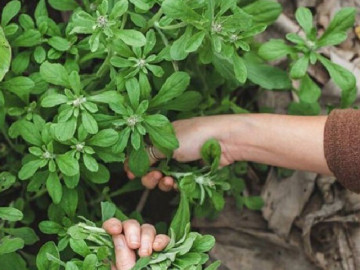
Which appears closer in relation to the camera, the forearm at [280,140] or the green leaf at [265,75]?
the forearm at [280,140]

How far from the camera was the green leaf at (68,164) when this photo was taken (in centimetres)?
153

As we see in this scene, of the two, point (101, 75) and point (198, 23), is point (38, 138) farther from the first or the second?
point (198, 23)

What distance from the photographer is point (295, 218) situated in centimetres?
226

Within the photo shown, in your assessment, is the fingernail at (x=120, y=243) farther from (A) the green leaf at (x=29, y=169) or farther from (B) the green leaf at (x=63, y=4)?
(B) the green leaf at (x=63, y=4)

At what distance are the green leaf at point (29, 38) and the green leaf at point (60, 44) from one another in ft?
0.11

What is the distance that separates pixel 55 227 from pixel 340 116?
2.52ft

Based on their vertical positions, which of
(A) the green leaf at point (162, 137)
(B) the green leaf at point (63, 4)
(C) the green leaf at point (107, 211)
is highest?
(B) the green leaf at point (63, 4)

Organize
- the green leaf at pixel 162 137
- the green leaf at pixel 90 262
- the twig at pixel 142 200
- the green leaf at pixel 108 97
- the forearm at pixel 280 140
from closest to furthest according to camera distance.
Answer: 1. the green leaf at pixel 90 262
2. the green leaf at pixel 108 97
3. the green leaf at pixel 162 137
4. the forearm at pixel 280 140
5. the twig at pixel 142 200

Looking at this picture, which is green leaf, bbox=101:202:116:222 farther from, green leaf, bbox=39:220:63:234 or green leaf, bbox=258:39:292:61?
green leaf, bbox=258:39:292:61

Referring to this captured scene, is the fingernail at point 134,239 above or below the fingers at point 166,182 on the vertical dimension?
above

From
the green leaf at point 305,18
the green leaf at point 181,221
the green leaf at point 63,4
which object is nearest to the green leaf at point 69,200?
the green leaf at point 181,221

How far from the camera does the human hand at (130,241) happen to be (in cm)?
149

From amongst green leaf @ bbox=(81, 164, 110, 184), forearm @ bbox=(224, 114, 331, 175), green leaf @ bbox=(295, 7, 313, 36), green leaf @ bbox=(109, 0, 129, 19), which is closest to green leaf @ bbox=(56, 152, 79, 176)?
green leaf @ bbox=(81, 164, 110, 184)

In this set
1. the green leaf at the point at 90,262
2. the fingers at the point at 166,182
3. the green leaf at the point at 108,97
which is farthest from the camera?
the fingers at the point at 166,182
